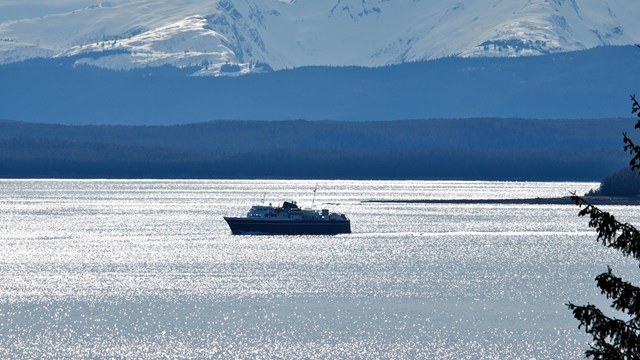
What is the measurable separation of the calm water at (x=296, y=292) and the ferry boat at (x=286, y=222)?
3.57ft

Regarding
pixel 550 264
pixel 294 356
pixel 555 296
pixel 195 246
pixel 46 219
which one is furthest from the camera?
pixel 46 219

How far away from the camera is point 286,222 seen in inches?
5369

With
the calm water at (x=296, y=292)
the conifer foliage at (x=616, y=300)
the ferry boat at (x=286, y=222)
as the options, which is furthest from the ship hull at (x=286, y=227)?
the conifer foliage at (x=616, y=300)

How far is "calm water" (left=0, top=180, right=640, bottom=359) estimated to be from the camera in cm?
6312

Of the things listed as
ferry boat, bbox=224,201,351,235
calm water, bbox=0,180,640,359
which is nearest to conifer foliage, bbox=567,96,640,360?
calm water, bbox=0,180,640,359

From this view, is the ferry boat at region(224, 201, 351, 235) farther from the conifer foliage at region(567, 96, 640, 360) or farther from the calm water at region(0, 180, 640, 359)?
the conifer foliage at region(567, 96, 640, 360)

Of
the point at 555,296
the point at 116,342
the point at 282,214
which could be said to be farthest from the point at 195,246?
the point at 116,342

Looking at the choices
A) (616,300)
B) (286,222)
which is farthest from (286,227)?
(616,300)

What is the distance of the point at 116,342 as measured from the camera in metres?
63.6

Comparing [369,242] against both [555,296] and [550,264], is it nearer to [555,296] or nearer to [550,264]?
[550,264]

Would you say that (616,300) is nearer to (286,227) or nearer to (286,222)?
(286,222)

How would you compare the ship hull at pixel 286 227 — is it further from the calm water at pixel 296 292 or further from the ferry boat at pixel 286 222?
the calm water at pixel 296 292

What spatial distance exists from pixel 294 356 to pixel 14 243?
72.9 metres

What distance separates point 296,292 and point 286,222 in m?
50.8
